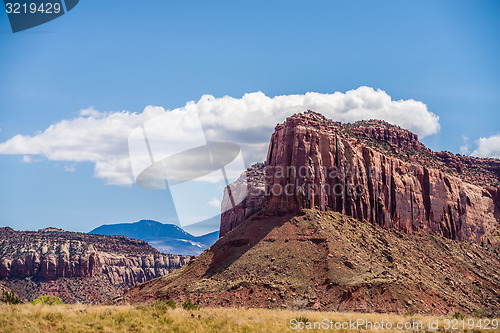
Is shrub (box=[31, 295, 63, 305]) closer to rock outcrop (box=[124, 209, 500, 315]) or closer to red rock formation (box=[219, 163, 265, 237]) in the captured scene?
rock outcrop (box=[124, 209, 500, 315])

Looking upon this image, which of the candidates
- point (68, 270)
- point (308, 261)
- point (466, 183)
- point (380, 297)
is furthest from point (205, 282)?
point (68, 270)

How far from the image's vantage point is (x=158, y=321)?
4078 centimetres

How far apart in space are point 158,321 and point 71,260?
423ft

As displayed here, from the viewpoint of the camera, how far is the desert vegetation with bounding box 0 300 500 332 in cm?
3753

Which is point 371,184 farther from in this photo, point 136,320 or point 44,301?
point 136,320

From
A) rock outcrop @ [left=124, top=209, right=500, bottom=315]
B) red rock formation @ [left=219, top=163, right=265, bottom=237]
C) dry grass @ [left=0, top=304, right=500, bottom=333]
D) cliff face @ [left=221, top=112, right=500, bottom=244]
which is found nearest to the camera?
dry grass @ [left=0, top=304, right=500, bottom=333]

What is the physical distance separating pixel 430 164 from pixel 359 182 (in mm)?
35241

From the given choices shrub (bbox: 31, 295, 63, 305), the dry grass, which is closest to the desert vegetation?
the dry grass

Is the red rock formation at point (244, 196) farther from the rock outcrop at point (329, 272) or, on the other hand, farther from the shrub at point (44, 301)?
the shrub at point (44, 301)

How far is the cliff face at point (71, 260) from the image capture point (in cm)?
15362

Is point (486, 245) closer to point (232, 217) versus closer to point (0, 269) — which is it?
Answer: point (232, 217)

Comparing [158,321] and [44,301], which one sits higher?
[44,301]

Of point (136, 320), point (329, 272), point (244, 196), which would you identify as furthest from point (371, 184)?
point (136, 320)

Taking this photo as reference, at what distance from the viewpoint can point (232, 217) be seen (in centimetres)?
13962
